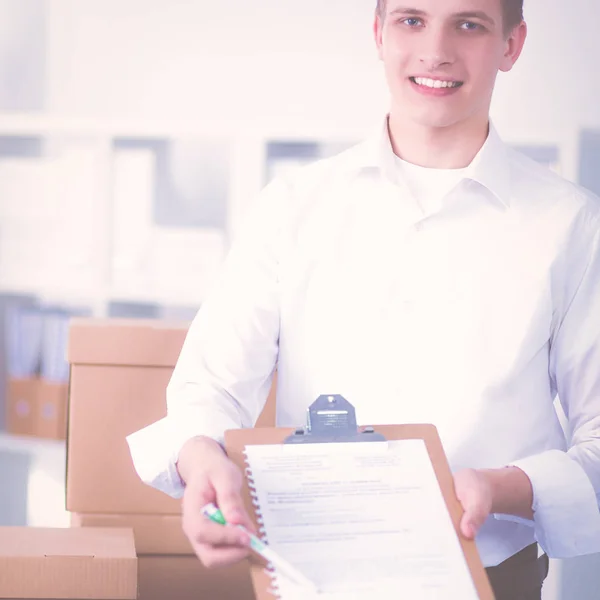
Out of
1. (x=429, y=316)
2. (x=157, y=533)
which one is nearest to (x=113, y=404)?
(x=157, y=533)

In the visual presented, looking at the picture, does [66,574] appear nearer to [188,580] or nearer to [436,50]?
[188,580]

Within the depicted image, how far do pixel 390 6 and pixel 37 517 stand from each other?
221 cm

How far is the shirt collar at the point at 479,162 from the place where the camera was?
1300mm

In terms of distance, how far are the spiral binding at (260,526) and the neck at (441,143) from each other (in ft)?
1.78

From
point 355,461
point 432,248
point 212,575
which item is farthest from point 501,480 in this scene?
point 212,575

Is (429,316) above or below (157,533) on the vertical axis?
above

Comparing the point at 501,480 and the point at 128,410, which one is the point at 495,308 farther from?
the point at 128,410

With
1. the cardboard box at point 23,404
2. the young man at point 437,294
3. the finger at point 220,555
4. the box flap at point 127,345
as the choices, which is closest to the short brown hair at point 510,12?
the young man at point 437,294

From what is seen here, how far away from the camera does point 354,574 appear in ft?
2.95

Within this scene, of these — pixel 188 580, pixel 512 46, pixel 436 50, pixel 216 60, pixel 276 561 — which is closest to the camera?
pixel 276 561

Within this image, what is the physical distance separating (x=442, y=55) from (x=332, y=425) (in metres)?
0.51

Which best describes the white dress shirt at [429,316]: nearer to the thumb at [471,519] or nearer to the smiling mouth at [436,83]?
the smiling mouth at [436,83]

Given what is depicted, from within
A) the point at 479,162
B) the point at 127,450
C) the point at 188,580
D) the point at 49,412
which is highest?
the point at 479,162

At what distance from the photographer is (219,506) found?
3.08ft
